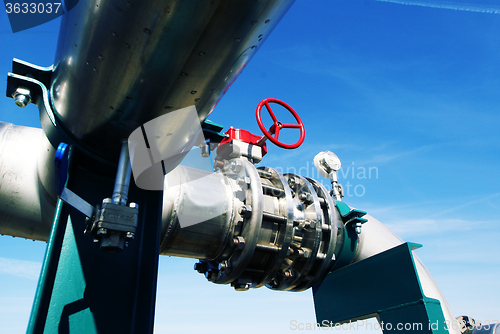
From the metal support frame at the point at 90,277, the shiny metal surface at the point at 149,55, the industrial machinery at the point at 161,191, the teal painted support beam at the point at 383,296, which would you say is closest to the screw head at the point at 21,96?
the industrial machinery at the point at 161,191

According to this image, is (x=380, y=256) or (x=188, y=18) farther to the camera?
(x=380, y=256)

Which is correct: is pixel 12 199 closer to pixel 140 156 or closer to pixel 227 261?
pixel 140 156

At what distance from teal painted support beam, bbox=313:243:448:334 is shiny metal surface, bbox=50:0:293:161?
1.85 metres

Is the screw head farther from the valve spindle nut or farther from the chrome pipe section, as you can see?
the valve spindle nut

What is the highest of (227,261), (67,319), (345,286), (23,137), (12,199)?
(23,137)

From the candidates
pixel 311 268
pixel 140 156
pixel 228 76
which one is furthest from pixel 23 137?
pixel 311 268

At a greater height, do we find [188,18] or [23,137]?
→ [23,137]

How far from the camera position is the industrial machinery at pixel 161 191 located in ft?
4.10

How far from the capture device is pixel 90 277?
5.89 feet

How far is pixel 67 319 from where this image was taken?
5.47 ft

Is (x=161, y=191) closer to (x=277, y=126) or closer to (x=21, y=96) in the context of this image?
(x=21, y=96)

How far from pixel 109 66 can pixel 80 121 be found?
46 centimetres

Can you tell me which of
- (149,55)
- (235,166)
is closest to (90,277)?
(149,55)

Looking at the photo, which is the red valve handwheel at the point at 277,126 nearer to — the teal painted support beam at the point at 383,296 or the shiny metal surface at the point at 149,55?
the teal painted support beam at the point at 383,296
